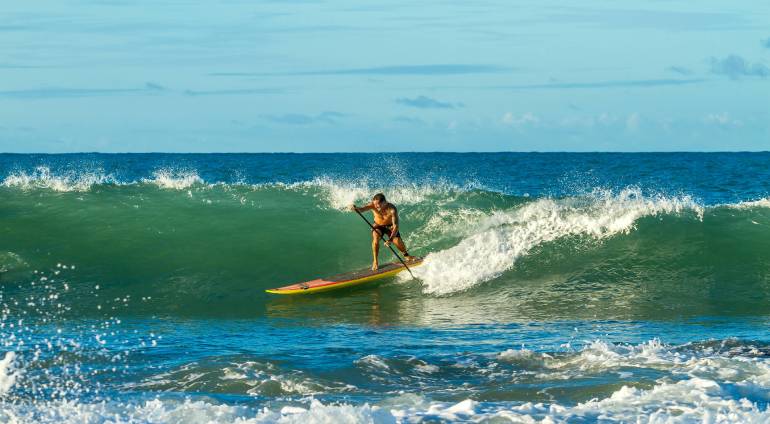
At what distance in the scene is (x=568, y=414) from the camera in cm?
720

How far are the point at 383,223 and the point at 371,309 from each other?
8.17 ft

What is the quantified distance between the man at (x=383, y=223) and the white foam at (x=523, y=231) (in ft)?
2.03

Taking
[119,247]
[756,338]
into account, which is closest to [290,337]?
[756,338]

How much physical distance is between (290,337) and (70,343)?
8.62ft

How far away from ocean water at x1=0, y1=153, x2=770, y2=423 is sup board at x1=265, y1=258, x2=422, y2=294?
162mm

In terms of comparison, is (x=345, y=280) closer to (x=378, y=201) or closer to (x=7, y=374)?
(x=378, y=201)

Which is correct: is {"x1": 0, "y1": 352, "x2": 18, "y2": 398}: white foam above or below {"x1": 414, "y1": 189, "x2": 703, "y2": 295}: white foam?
below

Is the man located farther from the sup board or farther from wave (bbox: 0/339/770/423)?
wave (bbox: 0/339/770/423)

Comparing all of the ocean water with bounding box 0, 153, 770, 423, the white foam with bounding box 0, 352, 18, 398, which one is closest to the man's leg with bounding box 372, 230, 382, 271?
the ocean water with bounding box 0, 153, 770, 423

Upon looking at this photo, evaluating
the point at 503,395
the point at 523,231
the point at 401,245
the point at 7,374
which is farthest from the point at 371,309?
the point at 7,374

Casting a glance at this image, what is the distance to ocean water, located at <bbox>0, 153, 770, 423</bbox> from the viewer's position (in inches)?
306

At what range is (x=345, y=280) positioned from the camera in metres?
13.9

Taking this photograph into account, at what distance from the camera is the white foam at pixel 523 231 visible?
14.5 meters

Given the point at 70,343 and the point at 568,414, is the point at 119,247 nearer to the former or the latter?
the point at 70,343
